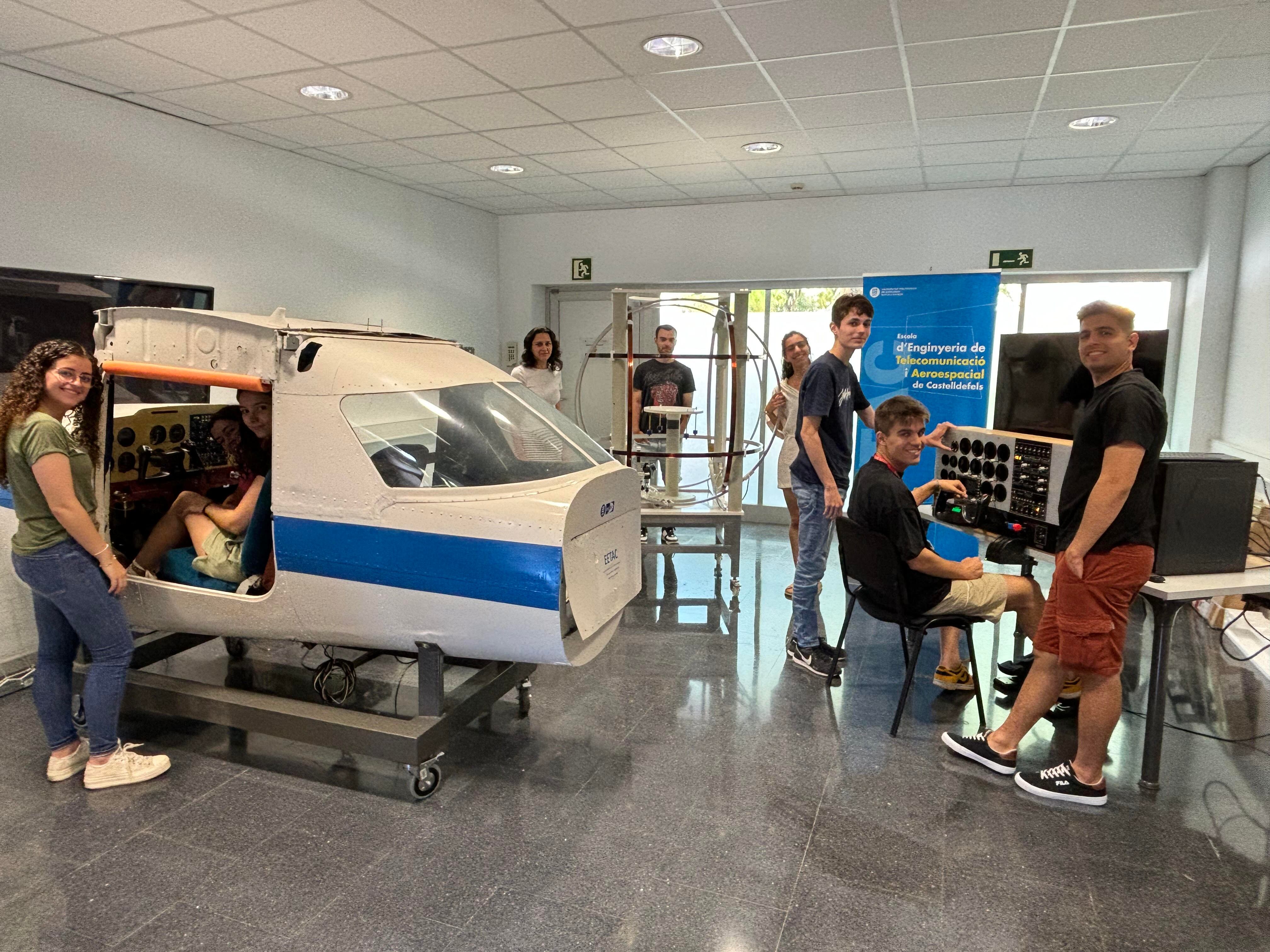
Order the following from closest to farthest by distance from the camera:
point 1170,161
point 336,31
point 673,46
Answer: point 336,31 < point 673,46 < point 1170,161

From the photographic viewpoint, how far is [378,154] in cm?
555

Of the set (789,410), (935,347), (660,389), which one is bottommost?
(789,410)

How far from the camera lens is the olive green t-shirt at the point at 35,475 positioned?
2.48 meters

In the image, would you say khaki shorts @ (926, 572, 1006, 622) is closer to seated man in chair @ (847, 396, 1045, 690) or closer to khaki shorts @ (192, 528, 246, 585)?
seated man in chair @ (847, 396, 1045, 690)

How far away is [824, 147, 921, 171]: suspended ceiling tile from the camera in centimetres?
532

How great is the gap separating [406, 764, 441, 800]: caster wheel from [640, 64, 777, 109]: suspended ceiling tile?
131 inches

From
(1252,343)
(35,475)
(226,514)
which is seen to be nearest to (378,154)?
(226,514)

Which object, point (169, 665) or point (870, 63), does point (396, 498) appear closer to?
point (169, 665)

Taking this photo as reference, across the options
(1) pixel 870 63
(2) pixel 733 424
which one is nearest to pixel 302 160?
(2) pixel 733 424

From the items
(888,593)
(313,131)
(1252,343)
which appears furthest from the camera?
(1252,343)

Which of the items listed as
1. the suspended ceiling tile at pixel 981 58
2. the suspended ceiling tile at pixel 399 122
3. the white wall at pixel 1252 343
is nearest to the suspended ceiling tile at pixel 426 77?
the suspended ceiling tile at pixel 399 122

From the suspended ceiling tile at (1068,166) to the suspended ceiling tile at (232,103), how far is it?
4.92 m

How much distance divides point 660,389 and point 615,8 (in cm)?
277

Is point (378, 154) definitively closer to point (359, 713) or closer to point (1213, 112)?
point (359, 713)
